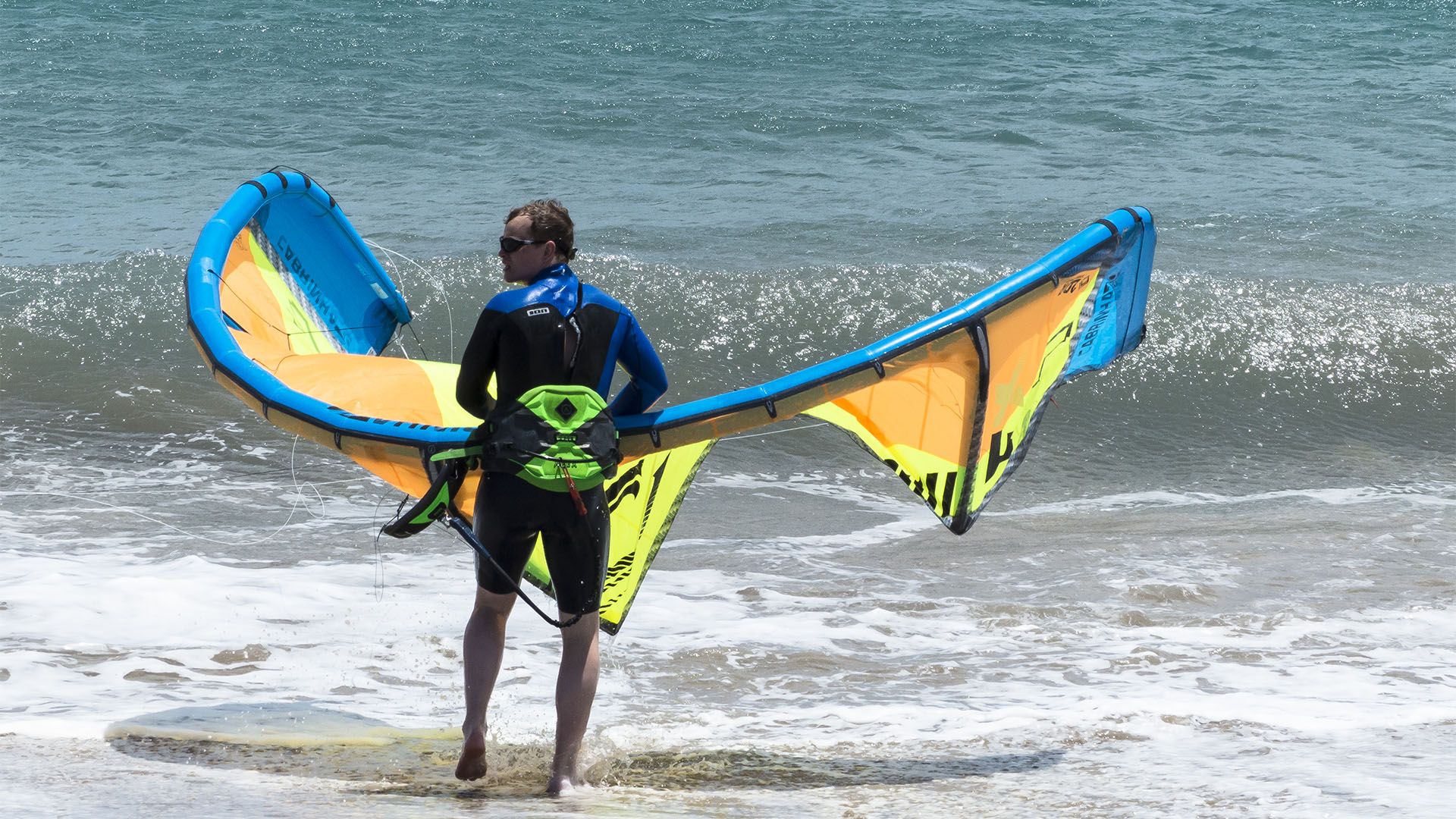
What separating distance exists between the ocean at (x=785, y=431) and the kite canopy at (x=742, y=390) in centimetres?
77

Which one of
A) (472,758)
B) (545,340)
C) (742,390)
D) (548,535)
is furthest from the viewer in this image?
(742,390)

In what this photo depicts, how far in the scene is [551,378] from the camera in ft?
10.4

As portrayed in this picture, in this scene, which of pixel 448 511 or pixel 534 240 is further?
pixel 448 511

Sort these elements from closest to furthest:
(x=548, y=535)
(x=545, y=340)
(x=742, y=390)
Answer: (x=545, y=340) → (x=548, y=535) → (x=742, y=390)

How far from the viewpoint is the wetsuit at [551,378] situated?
313 centimetres

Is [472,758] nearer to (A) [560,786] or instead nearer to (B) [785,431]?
(A) [560,786]

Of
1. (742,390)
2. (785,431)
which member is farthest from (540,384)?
(785,431)

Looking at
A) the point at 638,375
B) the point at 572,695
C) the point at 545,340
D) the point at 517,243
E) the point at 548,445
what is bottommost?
the point at 572,695

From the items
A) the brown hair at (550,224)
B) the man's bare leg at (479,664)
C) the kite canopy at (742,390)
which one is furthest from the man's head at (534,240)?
the man's bare leg at (479,664)

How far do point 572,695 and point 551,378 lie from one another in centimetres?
83

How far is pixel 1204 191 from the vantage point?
42.2 feet

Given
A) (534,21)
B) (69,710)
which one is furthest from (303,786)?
(534,21)

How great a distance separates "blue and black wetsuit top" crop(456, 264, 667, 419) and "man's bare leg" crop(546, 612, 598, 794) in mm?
615

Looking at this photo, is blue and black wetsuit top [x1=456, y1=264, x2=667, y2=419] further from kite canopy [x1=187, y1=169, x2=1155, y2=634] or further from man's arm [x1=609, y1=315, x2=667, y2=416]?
kite canopy [x1=187, y1=169, x2=1155, y2=634]
